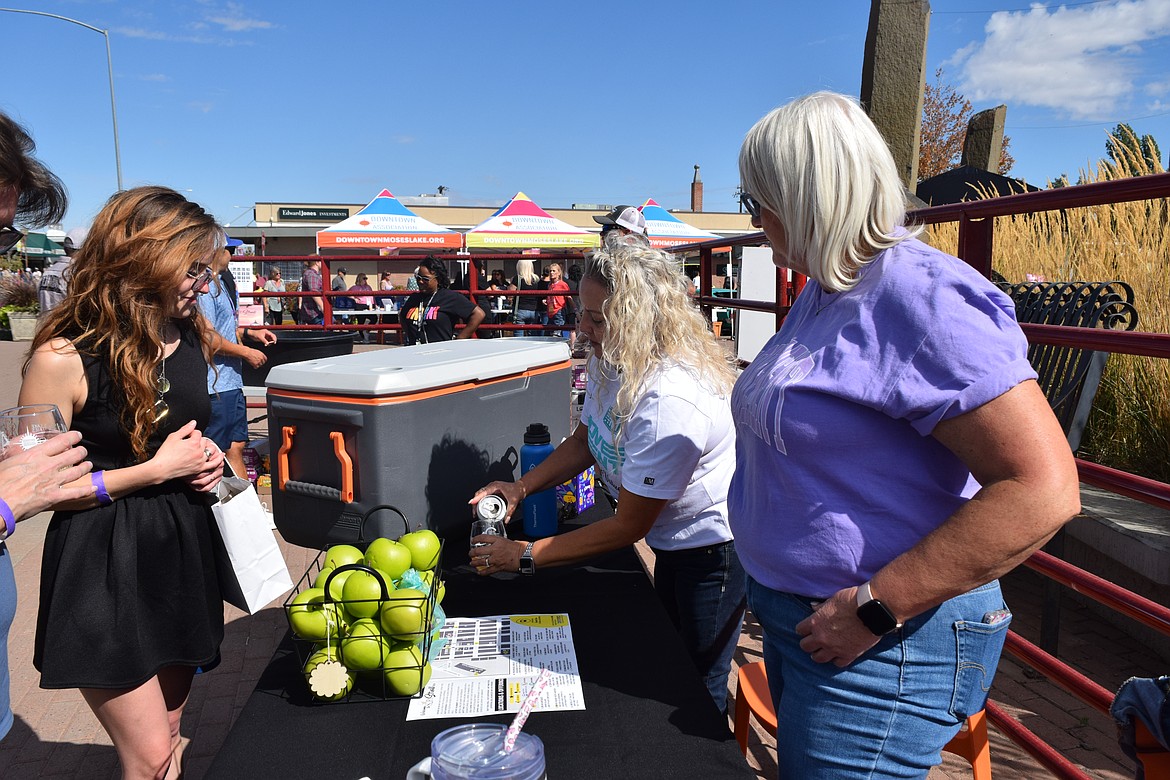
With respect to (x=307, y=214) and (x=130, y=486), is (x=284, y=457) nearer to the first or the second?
(x=130, y=486)

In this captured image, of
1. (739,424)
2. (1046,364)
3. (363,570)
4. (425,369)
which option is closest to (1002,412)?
(739,424)

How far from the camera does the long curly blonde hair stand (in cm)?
203

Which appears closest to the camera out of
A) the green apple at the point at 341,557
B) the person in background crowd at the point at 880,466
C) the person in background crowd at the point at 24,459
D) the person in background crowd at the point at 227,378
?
the person in background crowd at the point at 880,466

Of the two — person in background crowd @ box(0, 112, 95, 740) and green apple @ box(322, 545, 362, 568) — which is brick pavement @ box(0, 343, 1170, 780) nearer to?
person in background crowd @ box(0, 112, 95, 740)

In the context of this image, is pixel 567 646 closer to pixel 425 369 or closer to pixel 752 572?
pixel 752 572

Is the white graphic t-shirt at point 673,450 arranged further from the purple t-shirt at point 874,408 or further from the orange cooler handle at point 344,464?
the orange cooler handle at point 344,464

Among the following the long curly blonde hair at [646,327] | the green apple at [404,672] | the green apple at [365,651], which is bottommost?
the green apple at [404,672]

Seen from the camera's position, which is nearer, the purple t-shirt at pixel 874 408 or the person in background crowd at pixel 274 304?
the purple t-shirt at pixel 874 408

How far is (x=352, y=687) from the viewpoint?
59.2 inches

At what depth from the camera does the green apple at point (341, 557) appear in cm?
171

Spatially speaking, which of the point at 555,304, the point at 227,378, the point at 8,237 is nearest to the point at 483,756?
the point at 8,237

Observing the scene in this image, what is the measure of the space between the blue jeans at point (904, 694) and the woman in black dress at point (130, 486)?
5.01 feet

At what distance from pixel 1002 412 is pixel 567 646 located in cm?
102

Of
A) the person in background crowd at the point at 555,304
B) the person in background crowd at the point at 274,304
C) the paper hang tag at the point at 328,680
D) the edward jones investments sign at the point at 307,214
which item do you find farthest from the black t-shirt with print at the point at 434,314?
the edward jones investments sign at the point at 307,214
